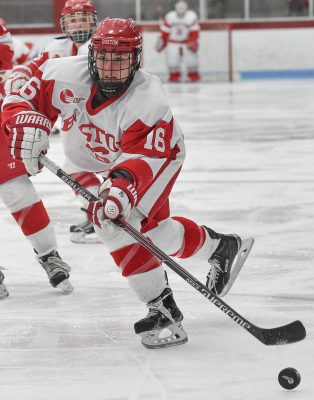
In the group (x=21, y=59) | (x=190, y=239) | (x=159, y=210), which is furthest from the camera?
(x=21, y=59)

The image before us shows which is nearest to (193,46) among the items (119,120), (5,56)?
(5,56)

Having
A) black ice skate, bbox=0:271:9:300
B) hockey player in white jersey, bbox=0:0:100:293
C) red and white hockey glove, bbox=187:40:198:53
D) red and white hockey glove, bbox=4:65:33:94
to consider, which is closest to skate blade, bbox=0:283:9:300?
black ice skate, bbox=0:271:9:300

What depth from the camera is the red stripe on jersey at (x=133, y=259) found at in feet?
7.66

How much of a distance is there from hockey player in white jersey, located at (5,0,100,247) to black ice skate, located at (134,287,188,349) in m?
1.10

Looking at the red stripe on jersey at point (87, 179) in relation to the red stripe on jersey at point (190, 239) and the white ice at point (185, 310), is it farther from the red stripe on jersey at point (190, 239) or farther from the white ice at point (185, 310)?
the red stripe on jersey at point (190, 239)

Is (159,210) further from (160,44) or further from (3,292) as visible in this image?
(160,44)

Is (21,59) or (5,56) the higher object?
(5,56)

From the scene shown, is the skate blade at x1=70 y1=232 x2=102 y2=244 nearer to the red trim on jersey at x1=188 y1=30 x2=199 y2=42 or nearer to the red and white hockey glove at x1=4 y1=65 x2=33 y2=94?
the red and white hockey glove at x1=4 y1=65 x2=33 y2=94

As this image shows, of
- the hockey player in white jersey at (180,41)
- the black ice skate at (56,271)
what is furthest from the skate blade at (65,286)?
the hockey player in white jersey at (180,41)

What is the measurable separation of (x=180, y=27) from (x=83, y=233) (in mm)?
8948

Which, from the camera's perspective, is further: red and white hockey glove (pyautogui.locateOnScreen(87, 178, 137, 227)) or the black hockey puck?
red and white hockey glove (pyautogui.locateOnScreen(87, 178, 137, 227))

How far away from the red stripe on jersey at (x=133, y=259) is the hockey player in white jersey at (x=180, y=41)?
9812 millimetres

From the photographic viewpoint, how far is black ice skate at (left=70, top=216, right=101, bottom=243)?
11.8 ft

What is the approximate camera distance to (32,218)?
2879 mm
